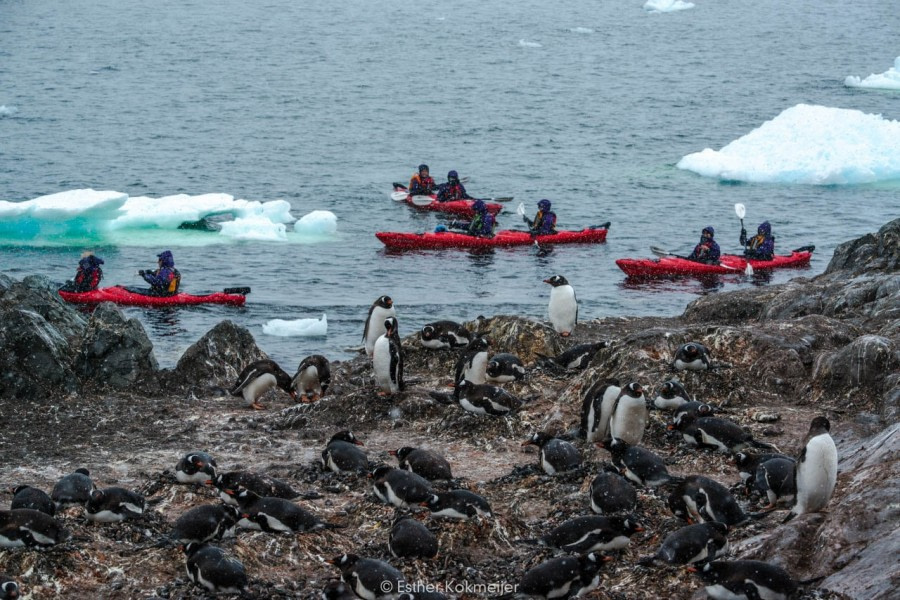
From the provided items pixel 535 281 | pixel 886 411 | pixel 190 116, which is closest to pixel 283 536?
pixel 886 411

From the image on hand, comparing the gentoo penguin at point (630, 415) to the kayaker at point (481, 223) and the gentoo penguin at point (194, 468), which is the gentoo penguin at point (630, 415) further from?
the kayaker at point (481, 223)

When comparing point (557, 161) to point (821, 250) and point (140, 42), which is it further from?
point (140, 42)

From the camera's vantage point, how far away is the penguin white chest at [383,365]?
54.2 feet

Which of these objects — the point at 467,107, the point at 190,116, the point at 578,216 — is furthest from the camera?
the point at 467,107

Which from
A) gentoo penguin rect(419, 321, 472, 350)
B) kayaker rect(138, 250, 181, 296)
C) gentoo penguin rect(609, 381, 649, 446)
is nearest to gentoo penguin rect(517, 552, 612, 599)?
gentoo penguin rect(609, 381, 649, 446)

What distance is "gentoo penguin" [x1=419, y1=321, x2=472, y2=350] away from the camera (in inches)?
750

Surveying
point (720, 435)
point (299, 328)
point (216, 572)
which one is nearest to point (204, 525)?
point (216, 572)

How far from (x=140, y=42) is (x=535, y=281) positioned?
59.9 m

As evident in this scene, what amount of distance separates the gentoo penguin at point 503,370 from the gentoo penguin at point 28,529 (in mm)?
7308

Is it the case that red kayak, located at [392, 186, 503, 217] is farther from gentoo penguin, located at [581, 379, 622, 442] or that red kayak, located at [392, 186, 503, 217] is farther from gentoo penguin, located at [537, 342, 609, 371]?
gentoo penguin, located at [581, 379, 622, 442]

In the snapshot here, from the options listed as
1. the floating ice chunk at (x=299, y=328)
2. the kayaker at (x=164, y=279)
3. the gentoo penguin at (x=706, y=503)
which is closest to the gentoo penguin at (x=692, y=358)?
the gentoo penguin at (x=706, y=503)

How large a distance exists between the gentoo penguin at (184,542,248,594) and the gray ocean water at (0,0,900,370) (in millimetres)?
16092

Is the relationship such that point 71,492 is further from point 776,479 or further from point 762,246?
point 762,246

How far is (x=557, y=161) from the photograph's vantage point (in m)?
54.6
